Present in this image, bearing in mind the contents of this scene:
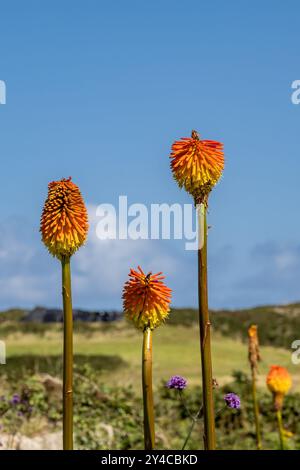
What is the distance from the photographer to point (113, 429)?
12.5 metres

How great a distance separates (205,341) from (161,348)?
2250cm

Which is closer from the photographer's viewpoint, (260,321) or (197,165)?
(197,165)

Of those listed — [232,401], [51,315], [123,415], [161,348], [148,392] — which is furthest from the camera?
[51,315]

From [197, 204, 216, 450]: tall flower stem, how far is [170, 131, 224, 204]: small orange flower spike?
0.93ft

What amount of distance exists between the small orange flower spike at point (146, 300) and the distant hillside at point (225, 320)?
22.6 m

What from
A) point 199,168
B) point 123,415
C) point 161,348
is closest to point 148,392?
point 199,168

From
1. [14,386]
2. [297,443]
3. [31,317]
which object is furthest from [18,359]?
[31,317]

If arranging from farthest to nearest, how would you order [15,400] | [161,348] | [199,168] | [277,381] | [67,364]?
[161,348] < [15,400] < [277,381] < [199,168] < [67,364]

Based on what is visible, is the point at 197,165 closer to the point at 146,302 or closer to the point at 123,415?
the point at 146,302

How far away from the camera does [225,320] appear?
30.1m

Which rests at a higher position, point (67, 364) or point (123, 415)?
point (67, 364)

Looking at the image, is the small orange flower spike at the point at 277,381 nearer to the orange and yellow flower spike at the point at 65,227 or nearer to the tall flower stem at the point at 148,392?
the orange and yellow flower spike at the point at 65,227
